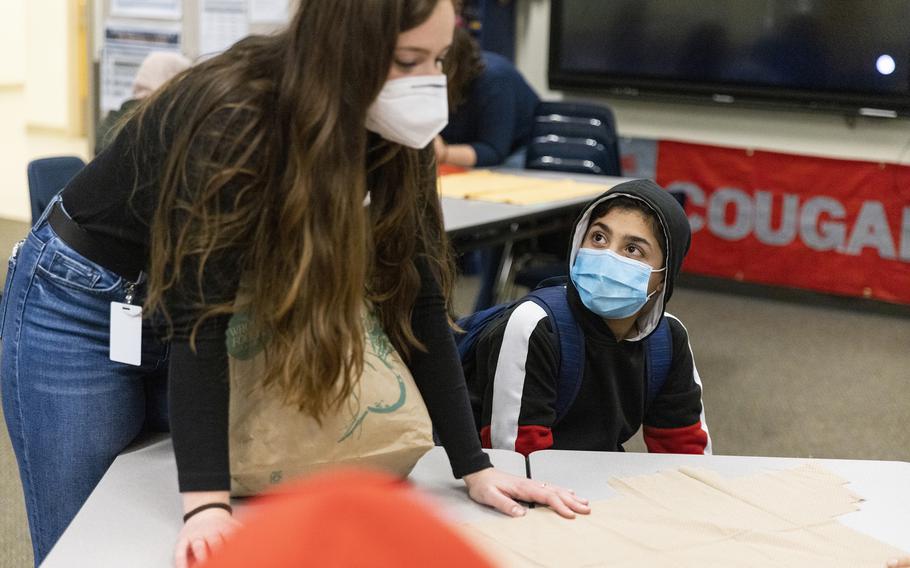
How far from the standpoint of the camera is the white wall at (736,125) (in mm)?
5375

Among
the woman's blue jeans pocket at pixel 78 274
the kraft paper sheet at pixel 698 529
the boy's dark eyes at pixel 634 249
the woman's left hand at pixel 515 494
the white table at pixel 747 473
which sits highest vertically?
the woman's blue jeans pocket at pixel 78 274

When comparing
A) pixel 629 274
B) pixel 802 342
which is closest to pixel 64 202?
pixel 629 274

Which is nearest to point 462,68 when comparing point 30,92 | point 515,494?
point 515,494

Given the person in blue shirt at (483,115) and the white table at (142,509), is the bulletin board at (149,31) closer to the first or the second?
the person in blue shirt at (483,115)

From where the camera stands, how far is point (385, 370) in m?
1.38

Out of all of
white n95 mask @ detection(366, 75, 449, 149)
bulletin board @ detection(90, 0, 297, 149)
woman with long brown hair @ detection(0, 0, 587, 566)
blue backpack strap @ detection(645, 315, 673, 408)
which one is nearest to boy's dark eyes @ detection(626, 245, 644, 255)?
blue backpack strap @ detection(645, 315, 673, 408)

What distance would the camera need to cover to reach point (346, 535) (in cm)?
36

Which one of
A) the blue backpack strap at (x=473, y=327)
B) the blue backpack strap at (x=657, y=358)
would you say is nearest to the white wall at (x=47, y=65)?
the blue backpack strap at (x=473, y=327)

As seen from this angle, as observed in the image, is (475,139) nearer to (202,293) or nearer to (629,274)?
(629,274)

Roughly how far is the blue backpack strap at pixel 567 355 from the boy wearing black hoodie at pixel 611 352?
1 centimetres

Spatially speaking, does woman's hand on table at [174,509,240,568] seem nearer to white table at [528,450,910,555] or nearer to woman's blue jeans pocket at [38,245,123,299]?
woman's blue jeans pocket at [38,245,123,299]

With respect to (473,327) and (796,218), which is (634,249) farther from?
(796,218)

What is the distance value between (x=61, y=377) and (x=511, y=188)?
8.74 feet

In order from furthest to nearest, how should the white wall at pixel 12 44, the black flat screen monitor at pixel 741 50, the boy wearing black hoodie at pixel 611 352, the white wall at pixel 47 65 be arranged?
the white wall at pixel 47 65 < the white wall at pixel 12 44 < the black flat screen monitor at pixel 741 50 < the boy wearing black hoodie at pixel 611 352
